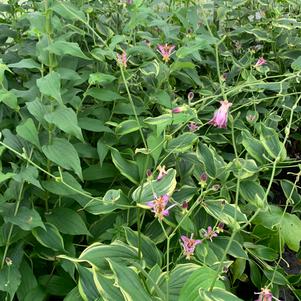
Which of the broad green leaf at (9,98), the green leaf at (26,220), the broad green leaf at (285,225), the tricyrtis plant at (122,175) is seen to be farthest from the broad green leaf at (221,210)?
the broad green leaf at (9,98)

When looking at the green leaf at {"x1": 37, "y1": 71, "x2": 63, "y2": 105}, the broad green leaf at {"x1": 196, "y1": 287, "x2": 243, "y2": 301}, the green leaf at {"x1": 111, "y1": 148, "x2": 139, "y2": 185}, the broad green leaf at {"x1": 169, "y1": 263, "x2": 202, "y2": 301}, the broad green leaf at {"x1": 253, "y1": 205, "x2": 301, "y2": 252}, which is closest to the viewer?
the broad green leaf at {"x1": 196, "y1": 287, "x2": 243, "y2": 301}

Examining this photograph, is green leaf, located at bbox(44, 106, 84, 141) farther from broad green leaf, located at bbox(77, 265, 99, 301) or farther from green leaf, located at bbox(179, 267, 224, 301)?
green leaf, located at bbox(179, 267, 224, 301)

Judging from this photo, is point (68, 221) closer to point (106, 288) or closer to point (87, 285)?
point (87, 285)

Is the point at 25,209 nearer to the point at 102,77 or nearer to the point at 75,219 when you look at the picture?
the point at 75,219

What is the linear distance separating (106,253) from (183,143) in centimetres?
31

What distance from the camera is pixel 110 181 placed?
1290 millimetres

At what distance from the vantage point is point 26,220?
3.43 ft

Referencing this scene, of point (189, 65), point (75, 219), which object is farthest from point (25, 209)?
point (189, 65)

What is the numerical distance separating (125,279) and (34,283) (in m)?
0.39

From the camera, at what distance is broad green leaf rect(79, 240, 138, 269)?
0.97 meters

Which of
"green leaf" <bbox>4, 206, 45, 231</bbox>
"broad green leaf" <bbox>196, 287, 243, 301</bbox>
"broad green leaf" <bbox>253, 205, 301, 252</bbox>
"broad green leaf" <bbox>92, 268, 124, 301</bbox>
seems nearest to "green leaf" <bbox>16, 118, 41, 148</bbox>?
"green leaf" <bbox>4, 206, 45, 231</bbox>

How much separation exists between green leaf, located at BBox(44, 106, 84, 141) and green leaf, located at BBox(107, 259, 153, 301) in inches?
12.2

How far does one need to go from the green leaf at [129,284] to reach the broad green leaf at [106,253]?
0.51 ft

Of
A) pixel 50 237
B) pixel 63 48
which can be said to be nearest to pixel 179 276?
pixel 50 237
